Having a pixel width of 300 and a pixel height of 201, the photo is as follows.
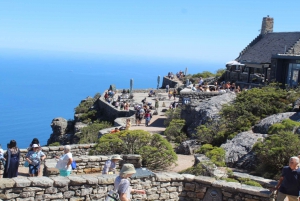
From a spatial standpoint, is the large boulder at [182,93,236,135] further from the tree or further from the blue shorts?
the blue shorts

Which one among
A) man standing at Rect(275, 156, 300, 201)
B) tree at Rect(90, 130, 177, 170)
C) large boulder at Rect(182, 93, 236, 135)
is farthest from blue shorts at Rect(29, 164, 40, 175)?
large boulder at Rect(182, 93, 236, 135)

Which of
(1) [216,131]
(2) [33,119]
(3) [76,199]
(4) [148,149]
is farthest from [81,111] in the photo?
(2) [33,119]

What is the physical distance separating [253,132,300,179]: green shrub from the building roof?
21.5 metres

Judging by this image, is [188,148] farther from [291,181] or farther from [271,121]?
[291,181]

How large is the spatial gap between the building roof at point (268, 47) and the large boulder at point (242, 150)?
19.0 meters

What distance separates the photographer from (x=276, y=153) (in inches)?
504

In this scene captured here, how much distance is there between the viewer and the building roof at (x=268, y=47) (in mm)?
35062

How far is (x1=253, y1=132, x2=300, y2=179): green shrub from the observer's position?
41.5 ft

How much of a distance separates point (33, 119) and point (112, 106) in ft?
331

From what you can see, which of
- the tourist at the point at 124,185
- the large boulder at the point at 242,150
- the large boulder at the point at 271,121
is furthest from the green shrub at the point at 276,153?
the tourist at the point at 124,185

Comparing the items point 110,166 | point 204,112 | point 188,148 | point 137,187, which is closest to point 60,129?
point 204,112

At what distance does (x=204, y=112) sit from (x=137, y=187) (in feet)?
39.4

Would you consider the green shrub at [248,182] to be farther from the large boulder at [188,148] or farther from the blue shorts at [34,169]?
the large boulder at [188,148]

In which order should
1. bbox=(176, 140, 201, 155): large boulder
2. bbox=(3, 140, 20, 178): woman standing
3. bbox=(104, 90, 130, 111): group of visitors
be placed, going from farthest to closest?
bbox=(104, 90, 130, 111): group of visitors → bbox=(176, 140, 201, 155): large boulder → bbox=(3, 140, 20, 178): woman standing
